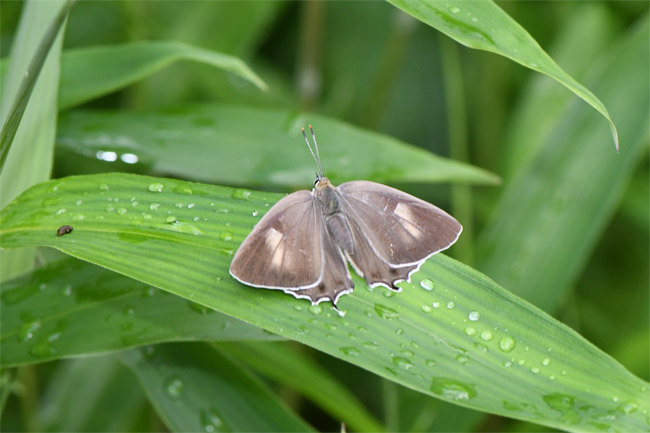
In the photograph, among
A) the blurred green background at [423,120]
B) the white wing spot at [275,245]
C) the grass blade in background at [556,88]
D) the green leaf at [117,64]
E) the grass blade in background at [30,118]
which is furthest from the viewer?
the grass blade in background at [556,88]

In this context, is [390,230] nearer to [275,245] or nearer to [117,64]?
[275,245]

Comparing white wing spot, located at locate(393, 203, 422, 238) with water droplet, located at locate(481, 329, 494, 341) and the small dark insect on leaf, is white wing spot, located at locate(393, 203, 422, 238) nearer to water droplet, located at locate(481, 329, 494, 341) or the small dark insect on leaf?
water droplet, located at locate(481, 329, 494, 341)

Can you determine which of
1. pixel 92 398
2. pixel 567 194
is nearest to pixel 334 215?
pixel 567 194

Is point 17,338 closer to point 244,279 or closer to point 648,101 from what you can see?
point 244,279

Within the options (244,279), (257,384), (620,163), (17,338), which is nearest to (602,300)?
(620,163)

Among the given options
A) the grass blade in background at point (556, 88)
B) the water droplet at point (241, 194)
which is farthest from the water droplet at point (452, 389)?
the grass blade in background at point (556, 88)

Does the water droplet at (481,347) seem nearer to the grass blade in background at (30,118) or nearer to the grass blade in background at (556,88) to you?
the grass blade in background at (30,118)

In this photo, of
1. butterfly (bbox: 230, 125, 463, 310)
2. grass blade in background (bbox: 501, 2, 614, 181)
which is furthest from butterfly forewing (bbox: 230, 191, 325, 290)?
grass blade in background (bbox: 501, 2, 614, 181)
